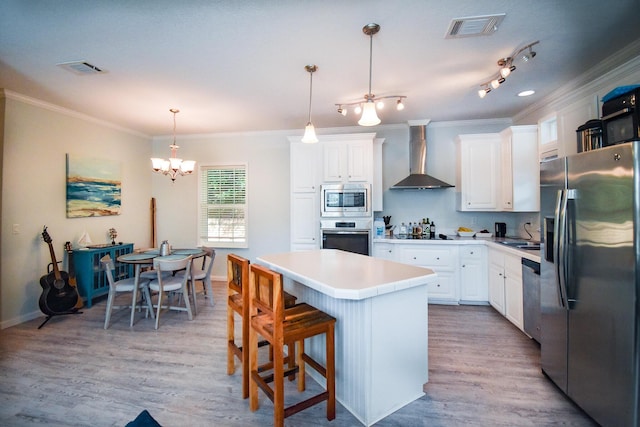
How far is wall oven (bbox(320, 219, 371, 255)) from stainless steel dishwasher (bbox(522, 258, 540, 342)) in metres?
1.82

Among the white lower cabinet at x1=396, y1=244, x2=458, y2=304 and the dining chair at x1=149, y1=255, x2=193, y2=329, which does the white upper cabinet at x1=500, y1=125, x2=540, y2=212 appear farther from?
the dining chair at x1=149, y1=255, x2=193, y2=329

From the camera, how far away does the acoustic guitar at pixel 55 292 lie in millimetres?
3283

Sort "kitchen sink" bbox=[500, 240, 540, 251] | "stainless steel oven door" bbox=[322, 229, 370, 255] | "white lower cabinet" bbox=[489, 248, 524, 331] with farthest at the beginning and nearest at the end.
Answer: "stainless steel oven door" bbox=[322, 229, 370, 255]
"kitchen sink" bbox=[500, 240, 540, 251]
"white lower cabinet" bbox=[489, 248, 524, 331]

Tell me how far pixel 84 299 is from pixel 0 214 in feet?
4.67

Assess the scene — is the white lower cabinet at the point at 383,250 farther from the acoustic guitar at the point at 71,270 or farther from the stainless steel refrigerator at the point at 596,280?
the acoustic guitar at the point at 71,270

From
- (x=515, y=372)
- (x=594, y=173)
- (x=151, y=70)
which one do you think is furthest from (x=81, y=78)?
(x=515, y=372)

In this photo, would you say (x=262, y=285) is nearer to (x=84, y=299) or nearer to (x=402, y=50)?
(x=402, y=50)

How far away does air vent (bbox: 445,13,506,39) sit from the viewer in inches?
75.3

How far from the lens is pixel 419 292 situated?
188cm

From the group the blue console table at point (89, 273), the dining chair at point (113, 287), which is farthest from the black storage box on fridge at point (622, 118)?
the blue console table at point (89, 273)

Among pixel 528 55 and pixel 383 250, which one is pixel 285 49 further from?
pixel 383 250

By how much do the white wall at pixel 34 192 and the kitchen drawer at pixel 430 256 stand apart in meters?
4.72

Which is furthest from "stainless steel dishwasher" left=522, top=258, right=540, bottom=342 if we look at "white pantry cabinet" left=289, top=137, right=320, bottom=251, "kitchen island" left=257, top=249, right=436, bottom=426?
"white pantry cabinet" left=289, top=137, right=320, bottom=251

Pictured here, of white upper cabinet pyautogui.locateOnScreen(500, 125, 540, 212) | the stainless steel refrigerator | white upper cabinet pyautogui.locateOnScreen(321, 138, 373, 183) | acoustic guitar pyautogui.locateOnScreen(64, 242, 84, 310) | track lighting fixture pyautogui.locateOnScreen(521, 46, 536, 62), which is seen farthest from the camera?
white upper cabinet pyautogui.locateOnScreen(321, 138, 373, 183)
